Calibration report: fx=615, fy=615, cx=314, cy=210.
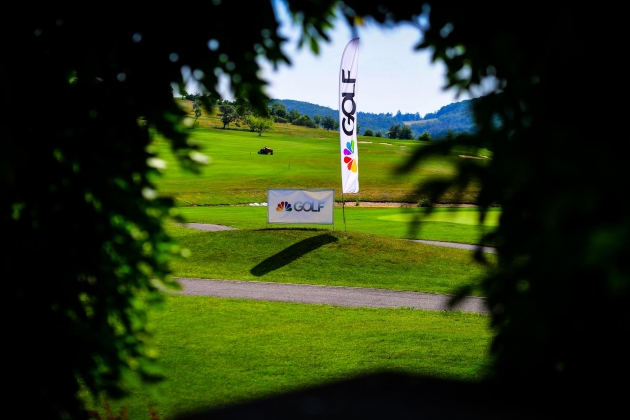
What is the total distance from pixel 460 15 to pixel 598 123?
0.90 m

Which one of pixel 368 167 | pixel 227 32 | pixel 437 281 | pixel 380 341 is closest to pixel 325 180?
pixel 368 167

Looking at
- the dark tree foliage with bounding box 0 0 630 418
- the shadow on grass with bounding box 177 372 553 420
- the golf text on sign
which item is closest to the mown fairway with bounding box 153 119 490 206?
the golf text on sign

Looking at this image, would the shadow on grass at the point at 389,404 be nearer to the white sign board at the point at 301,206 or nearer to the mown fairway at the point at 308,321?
the mown fairway at the point at 308,321

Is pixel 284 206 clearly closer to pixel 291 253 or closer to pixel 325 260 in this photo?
pixel 291 253

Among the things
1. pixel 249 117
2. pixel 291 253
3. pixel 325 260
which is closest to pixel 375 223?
pixel 291 253

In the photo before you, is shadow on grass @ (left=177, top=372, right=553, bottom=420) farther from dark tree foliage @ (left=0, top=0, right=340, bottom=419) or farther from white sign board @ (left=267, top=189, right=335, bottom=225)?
white sign board @ (left=267, top=189, right=335, bottom=225)

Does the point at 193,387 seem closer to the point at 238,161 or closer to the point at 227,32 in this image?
the point at 227,32

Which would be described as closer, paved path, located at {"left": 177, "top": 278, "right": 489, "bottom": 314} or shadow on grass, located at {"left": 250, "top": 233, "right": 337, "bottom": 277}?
paved path, located at {"left": 177, "top": 278, "right": 489, "bottom": 314}

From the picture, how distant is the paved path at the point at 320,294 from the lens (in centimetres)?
1576

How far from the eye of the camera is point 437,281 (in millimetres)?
19188

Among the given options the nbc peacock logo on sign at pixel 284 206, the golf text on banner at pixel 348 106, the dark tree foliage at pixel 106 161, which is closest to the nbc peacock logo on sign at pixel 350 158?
the golf text on banner at pixel 348 106

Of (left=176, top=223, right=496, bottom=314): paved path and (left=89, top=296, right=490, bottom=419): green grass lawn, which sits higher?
(left=89, top=296, right=490, bottom=419): green grass lawn

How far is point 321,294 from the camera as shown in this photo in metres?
16.7

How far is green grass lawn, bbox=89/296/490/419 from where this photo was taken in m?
8.74
